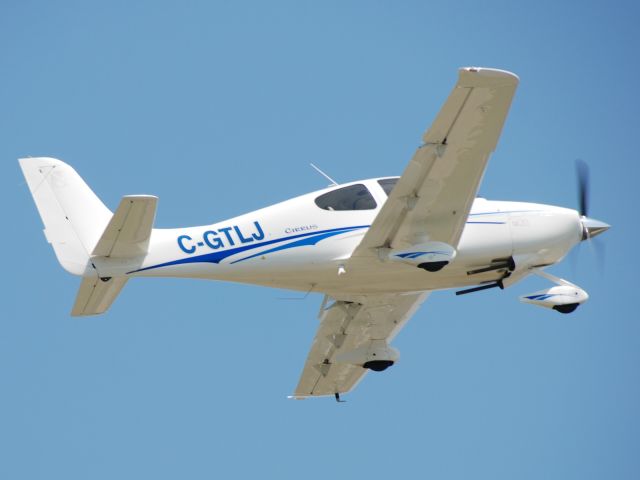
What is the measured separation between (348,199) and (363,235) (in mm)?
598

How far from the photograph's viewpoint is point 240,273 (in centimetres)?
1597

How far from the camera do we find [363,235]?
1602 centimetres

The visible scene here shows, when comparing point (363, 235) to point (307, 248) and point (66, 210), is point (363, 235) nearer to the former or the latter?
point (307, 248)

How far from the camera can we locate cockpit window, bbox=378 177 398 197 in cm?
1617

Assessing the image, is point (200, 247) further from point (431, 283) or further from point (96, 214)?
point (431, 283)

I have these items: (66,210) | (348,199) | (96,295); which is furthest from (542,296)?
(66,210)

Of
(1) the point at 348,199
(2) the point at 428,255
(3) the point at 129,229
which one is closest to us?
(3) the point at 129,229

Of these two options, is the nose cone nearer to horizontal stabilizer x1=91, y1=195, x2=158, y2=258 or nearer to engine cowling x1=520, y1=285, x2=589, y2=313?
engine cowling x1=520, y1=285, x2=589, y2=313

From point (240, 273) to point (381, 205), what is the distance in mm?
2347

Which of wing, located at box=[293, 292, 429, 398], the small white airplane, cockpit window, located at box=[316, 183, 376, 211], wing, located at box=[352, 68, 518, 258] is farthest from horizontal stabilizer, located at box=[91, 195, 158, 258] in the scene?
wing, located at box=[293, 292, 429, 398]

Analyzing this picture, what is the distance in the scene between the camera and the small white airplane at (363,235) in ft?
48.6

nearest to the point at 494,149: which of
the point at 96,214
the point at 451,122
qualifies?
the point at 451,122

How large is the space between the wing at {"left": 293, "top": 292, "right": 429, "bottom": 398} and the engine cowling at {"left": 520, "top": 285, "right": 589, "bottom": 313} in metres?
2.37

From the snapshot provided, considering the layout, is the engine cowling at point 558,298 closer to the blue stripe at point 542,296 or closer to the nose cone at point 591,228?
the blue stripe at point 542,296
